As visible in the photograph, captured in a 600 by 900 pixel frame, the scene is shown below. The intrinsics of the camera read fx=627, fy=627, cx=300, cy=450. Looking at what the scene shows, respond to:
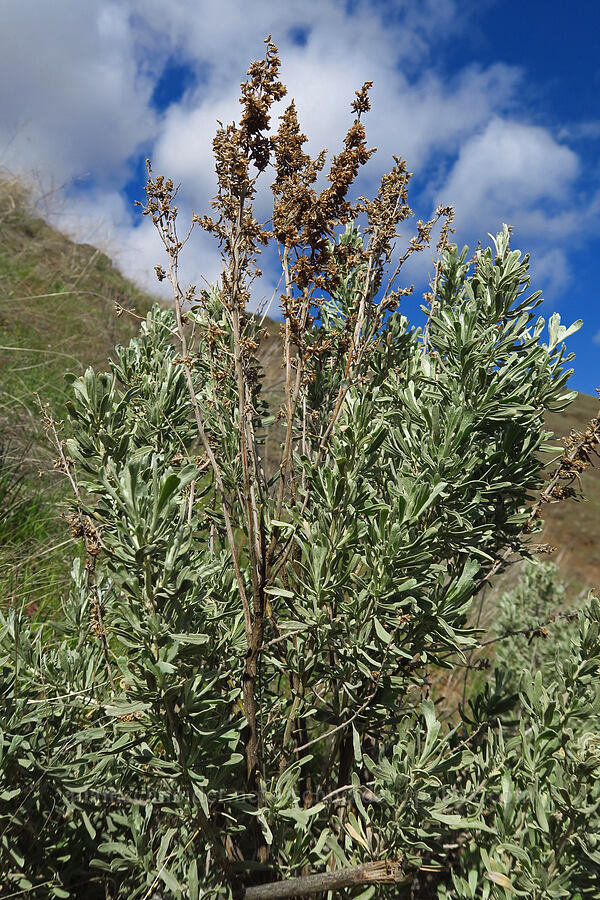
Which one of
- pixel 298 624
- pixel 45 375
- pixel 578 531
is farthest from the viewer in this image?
pixel 578 531

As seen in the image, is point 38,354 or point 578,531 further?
point 578,531

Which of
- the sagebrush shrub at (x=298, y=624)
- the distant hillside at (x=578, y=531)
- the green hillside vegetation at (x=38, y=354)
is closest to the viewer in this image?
the sagebrush shrub at (x=298, y=624)

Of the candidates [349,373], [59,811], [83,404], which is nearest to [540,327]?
[349,373]

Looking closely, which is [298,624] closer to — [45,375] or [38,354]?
[45,375]

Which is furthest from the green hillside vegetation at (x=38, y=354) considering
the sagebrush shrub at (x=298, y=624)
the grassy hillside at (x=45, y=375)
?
the sagebrush shrub at (x=298, y=624)

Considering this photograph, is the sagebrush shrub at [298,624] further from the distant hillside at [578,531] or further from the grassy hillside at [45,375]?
the distant hillside at [578,531]

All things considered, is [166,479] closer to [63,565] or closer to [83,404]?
[83,404]

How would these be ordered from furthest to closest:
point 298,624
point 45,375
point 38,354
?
1. point 38,354
2. point 45,375
3. point 298,624

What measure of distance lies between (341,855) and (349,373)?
1291 millimetres

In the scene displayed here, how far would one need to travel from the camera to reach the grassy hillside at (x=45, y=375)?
385 cm

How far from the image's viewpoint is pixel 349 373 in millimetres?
1781

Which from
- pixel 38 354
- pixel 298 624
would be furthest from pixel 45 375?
pixel 298 624

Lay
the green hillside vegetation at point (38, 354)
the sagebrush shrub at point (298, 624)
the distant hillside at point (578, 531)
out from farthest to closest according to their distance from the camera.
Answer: the distant hillside at point (578, 531) < the green hillside vegetation at point (38, 354) < the sagebrush shrub at point (298, 624)

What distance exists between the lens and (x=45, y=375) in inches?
257
